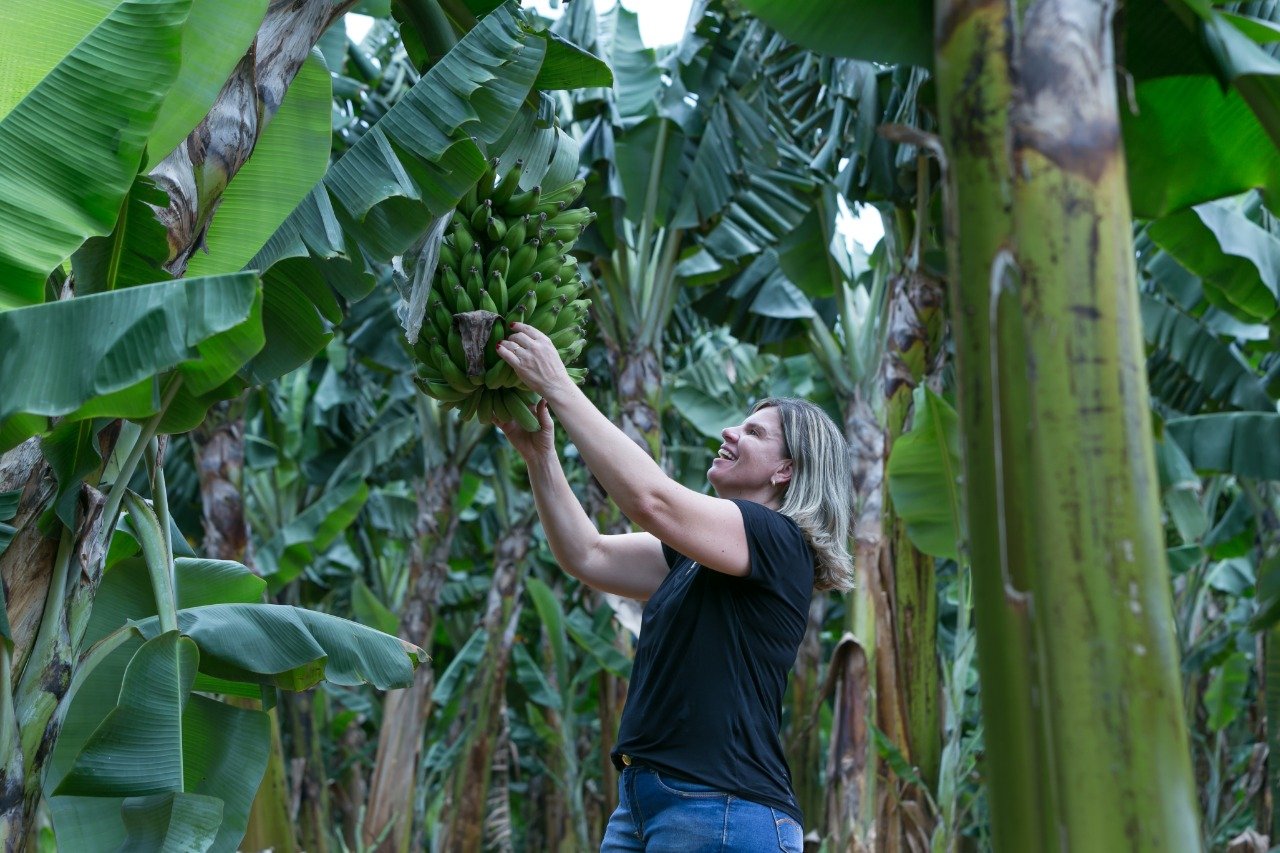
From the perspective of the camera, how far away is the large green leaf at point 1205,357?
6.16 metres

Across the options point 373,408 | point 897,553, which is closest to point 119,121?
point 897,553

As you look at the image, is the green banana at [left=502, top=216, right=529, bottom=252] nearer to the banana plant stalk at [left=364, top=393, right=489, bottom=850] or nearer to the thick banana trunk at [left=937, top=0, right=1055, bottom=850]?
the thick banana trunk at [left=937, top=0, right=1055, bottom=850]

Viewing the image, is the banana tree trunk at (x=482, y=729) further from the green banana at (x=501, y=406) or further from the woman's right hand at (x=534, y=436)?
the green banana at (x=501, y=406)

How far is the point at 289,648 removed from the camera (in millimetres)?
2576

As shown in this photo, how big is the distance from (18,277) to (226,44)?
1.94ft

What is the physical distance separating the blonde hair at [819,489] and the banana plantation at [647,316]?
3.2 inches

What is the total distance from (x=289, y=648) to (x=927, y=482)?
Answer: 9.60ft

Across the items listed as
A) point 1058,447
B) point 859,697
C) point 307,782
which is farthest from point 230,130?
point 307,782

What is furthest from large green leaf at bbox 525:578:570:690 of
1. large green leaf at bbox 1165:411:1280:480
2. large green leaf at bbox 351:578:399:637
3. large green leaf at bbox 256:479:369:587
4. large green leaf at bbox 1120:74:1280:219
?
large green leaf at bbox 1120:74:1280:219

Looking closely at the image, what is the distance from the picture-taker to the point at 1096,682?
1.12 metres

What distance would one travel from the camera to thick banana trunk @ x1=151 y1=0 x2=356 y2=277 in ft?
7.33

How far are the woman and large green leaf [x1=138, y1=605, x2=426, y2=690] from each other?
2.30ft

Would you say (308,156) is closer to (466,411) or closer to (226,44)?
(226,44)

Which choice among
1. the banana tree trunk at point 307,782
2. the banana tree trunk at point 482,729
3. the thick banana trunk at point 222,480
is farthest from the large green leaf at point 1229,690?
the thick banana trunk at point 222,480
